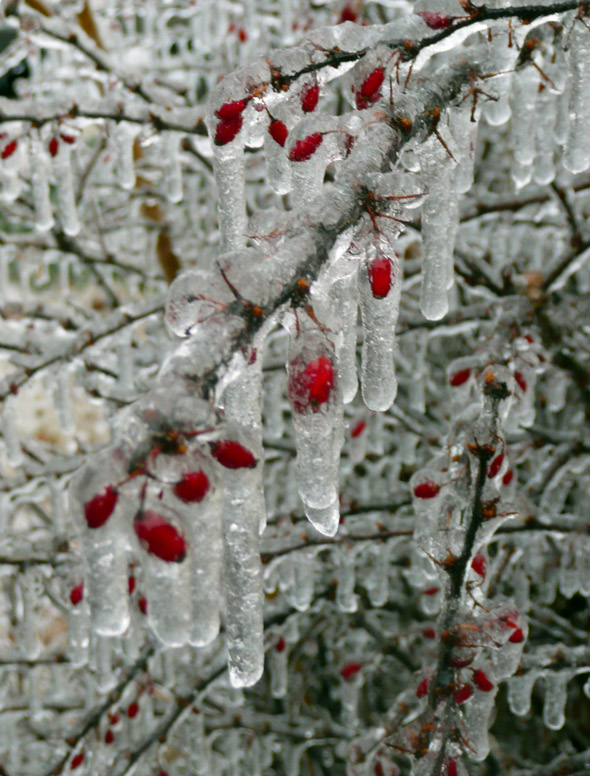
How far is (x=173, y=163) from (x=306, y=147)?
5.61 ft

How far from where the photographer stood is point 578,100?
143cm

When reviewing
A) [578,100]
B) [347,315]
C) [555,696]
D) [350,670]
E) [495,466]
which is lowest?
[350,670]

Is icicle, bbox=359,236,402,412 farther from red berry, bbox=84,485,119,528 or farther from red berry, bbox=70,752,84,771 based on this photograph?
red berry, bbox=70,752,84,771

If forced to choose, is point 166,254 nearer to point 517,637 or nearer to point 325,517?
point 517,637

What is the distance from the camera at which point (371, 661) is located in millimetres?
3188

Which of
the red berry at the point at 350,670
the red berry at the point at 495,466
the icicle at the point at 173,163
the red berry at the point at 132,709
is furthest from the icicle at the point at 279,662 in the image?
the icicle at the point at 173,163

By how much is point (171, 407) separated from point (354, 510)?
1.90 metres

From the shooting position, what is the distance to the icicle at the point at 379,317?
1.01 metres

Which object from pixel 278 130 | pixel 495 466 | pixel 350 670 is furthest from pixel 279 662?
pixel 278 130

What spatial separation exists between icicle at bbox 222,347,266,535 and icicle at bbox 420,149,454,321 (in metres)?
0.59

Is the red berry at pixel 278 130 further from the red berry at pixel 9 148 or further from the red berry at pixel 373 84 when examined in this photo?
the red berry at pixel 9 148

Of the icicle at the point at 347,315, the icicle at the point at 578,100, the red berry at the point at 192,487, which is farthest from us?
the icicle at the point at 578,100

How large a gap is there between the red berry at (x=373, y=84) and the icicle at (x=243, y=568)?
2.24ft

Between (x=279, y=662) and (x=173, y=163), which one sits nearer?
(x=173, y=163)
